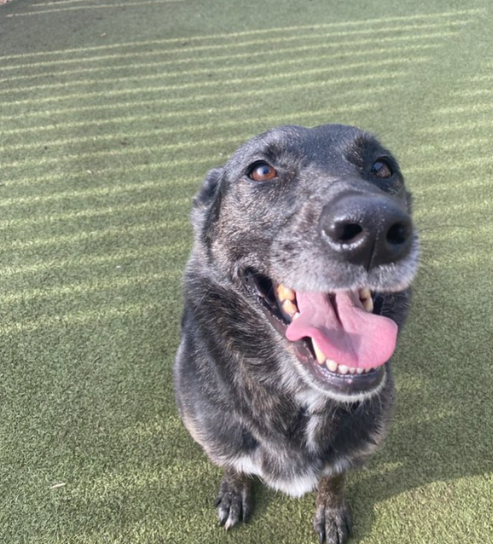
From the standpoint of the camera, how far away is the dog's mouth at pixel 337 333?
1.61m

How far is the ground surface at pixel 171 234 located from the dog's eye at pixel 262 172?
4.84 feet

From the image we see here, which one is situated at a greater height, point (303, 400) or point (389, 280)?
point (389, 280)

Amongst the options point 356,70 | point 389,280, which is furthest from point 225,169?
point 356,70

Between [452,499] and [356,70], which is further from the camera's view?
[356,70]

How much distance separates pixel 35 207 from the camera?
12.5 ft

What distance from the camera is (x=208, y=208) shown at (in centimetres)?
231

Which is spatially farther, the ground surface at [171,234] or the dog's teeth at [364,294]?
the ground surface at [171,234]

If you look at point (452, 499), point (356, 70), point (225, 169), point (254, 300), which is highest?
point (225, 169)

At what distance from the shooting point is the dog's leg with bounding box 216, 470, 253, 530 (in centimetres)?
233

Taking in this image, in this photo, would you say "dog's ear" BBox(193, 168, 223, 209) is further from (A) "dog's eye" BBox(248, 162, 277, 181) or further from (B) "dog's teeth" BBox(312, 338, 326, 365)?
(B) "dog's teeth" BBox(312, 338, 326, 365)

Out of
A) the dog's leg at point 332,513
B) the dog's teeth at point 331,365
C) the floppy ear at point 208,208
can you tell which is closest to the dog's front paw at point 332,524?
the dog's leg at point 332,513

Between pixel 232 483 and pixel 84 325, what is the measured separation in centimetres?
144

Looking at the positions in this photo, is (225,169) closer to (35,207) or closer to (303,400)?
(303,400)

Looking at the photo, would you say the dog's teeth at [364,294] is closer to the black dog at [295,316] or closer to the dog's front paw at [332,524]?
the black dog at [295,316]
